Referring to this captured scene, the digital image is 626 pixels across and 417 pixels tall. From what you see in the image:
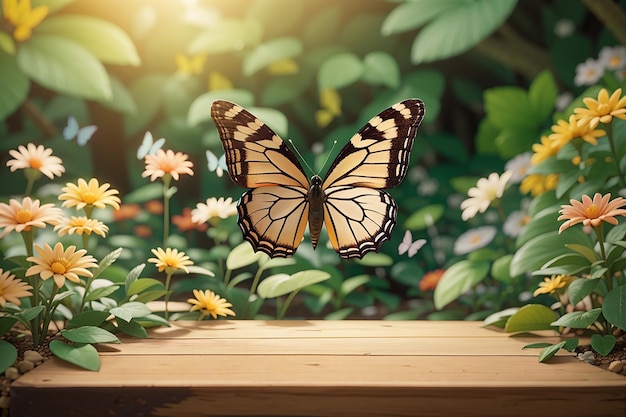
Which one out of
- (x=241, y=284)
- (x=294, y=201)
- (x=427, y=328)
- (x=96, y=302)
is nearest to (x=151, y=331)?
(x=96, y=302)

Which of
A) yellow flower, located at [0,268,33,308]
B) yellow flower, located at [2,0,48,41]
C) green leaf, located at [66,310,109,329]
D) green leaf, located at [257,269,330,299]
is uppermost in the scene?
yellow flower, located at [2,0,48,41]

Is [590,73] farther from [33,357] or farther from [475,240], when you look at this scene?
[33,357]

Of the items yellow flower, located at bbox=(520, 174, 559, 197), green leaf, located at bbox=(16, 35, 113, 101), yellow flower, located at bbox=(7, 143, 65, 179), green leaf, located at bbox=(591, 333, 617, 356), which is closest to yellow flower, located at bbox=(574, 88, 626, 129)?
yellow flower, located at bbox=(520, 174, 559, 197)

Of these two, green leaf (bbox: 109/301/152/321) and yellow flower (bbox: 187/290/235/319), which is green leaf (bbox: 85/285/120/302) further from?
yellow flower (bbox: 187/290/235/319)

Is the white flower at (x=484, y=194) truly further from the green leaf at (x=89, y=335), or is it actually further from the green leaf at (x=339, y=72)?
the green leaf at (x=89, y=335)

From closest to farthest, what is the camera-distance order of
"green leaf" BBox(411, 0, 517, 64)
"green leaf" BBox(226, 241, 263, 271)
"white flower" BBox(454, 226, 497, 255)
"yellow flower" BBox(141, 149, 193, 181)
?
"yellow flower" BBox(141, 149, 193, 181) → "green leaf" BBox(226, 241, 263, 271) → "white flower" BBox(454, 226, 497, 255) → "green leaf" BBox(411, 0, 517, 64)

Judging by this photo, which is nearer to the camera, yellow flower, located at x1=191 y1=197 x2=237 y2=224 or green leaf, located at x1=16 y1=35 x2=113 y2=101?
→ yellow flower, located at x1=191 y1=197 x2=237 y2=224

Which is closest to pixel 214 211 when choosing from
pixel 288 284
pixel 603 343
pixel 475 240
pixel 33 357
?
pixel 288 284

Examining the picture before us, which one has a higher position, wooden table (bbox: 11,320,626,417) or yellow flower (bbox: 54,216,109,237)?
yellow flower (bbox: 54,216,109,237)

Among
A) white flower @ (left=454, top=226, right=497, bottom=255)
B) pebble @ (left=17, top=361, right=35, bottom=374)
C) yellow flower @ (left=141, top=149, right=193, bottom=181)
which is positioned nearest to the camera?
pebble @ (left=17, top=361, right=35, bottom=374)
